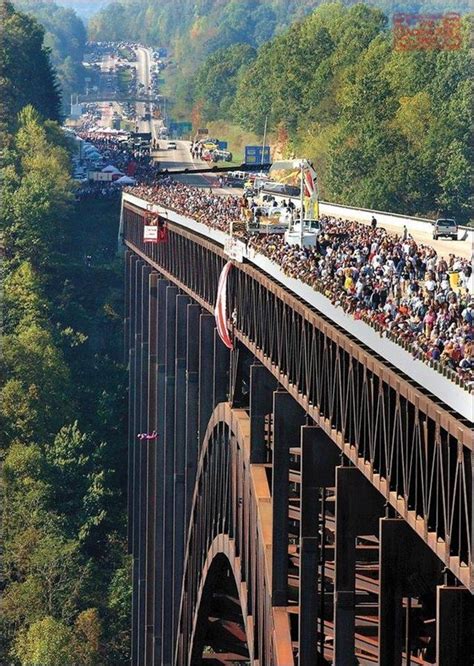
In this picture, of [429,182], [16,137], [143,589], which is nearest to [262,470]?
[143,589]

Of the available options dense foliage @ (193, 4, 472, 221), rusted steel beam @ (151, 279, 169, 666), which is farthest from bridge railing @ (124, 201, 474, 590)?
→ dense foliage @ (193, 4, 472, 221)

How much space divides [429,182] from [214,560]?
82329mm

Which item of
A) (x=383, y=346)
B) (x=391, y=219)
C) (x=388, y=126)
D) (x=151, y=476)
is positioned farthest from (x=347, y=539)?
(x=388, y=126)

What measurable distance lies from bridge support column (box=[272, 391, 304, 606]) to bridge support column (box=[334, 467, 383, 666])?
33.6ft

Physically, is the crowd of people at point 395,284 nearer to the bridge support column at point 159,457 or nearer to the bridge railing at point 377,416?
the bridge railing at point 377,416

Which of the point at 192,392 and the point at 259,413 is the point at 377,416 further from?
the point at 192,392

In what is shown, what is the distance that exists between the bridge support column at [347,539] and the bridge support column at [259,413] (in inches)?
652

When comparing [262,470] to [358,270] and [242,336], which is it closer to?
[242,336]

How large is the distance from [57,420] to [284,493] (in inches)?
2701

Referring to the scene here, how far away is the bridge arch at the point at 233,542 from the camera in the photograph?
156 feet

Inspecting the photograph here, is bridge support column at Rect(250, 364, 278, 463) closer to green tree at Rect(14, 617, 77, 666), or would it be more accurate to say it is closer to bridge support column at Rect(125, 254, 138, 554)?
green tree at Rect(14, 617, 77, 666)

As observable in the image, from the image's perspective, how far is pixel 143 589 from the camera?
283ft

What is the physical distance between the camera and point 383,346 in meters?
33.6

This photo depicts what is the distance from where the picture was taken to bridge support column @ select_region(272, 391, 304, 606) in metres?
46.0
